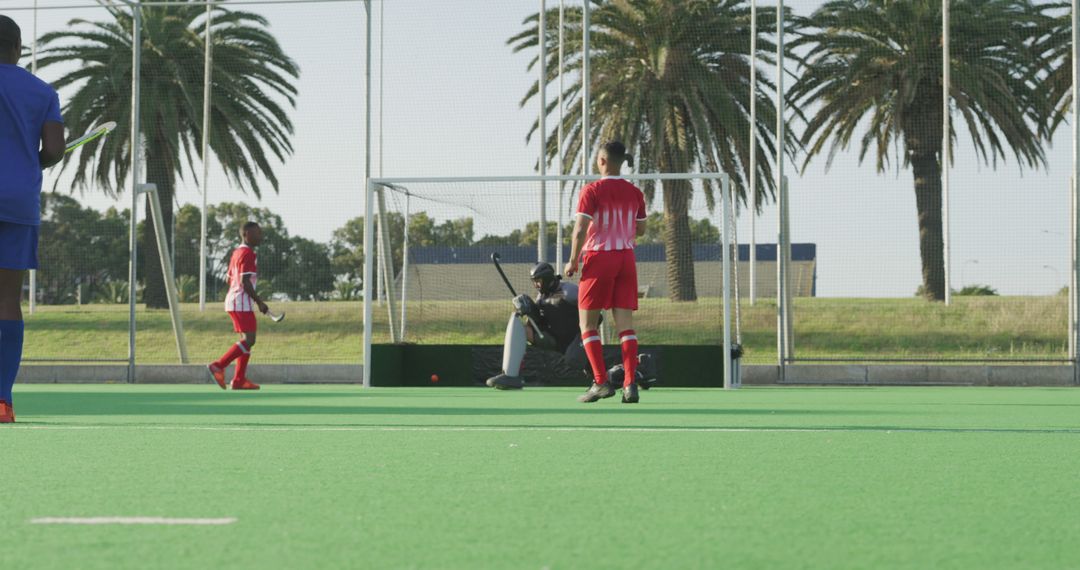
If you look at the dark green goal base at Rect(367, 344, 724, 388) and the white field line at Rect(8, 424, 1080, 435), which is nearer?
the white field line at Rect(8, 424, 1080, 435)

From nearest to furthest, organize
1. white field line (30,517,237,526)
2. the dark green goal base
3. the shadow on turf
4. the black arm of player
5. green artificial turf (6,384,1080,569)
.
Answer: green artificial turf (6,384,1080,569), white field line (30,517,237,526), the shadow on turf, the black arm of player, the dark green goal base

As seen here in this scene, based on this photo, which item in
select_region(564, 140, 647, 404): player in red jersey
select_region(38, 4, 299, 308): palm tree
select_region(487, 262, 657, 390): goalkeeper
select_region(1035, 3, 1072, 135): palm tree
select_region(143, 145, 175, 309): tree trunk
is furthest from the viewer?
select_region(38, 4, 299, 308): palm tree

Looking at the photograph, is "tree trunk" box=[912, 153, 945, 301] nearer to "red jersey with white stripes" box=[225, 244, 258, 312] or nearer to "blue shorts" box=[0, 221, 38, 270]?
"red jersey with white stripes" box=[225, 244, 258, 312]

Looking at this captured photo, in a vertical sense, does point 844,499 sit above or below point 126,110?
below

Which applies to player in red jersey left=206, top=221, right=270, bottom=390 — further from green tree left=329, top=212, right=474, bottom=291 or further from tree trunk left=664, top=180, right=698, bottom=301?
tree trunk left=664, top=180, right=698, bottom=301

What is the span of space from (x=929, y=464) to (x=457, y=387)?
945 cm

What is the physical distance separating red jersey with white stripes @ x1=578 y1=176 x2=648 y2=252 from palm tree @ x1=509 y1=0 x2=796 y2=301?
990 cm

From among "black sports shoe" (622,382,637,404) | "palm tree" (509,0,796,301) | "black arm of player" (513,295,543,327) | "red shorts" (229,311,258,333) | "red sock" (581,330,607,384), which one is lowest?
"black sports shoe" (622,382,637,404)

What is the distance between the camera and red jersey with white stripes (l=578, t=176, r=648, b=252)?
344 inches

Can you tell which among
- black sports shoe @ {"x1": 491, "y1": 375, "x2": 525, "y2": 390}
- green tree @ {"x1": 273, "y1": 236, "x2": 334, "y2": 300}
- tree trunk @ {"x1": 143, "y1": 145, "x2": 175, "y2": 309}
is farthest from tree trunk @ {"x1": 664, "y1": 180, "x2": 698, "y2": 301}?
tree trunk @ {"x1": 143, "y1": 145, "x2": 175, "y2": 309}

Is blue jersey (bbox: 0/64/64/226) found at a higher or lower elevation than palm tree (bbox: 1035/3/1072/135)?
lower

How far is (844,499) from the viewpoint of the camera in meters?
3.49

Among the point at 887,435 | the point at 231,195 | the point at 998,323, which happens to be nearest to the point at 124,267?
the point at 231,195

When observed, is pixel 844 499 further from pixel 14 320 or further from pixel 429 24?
pixel 429 24
